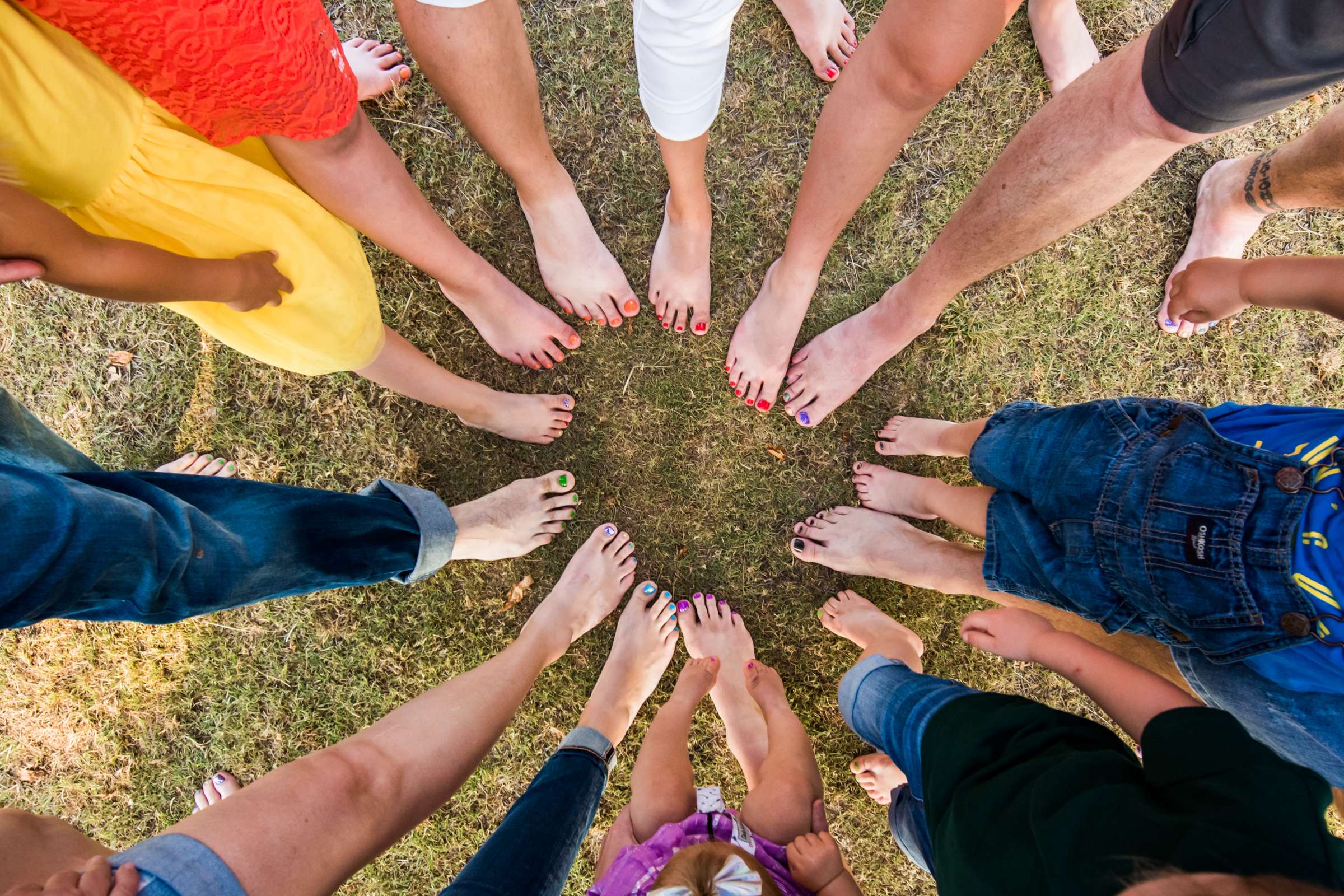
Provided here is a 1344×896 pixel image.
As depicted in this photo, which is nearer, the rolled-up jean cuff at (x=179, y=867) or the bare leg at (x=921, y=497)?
the rolled-up jean cuff at (x=179, y=867)

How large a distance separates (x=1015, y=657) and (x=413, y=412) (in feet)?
7.27

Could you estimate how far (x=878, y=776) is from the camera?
243cm

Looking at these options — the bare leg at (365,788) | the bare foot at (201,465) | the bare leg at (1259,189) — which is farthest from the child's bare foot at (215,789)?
the bare leg at (1259,189)

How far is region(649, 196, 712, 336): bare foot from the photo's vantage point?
2.23 meters

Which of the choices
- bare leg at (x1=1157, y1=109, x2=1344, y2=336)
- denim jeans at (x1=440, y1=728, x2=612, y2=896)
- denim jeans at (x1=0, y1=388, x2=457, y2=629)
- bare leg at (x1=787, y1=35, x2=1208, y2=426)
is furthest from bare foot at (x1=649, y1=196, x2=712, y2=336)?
bare leg at (x1=1157, y1=109, x2=1344, y2=336)

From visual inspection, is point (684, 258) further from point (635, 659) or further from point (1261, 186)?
point (1261, 186)

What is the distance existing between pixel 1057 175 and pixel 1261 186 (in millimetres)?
1380

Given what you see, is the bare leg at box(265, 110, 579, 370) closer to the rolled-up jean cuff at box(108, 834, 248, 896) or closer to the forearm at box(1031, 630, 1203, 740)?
the rolled-up jean cuff at box(108, 834, 248, 896)

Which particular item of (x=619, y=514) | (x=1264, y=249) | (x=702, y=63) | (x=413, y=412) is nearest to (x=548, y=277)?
(x=413, y=412)

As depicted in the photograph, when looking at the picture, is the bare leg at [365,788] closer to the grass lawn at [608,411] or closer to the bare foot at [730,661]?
the bare foot at [730,661]

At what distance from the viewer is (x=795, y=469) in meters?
2.54

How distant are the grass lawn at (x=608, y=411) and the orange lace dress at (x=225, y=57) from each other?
1.22 metres

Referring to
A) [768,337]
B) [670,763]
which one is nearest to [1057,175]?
[768,337]

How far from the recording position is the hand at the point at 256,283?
52.1 inches
